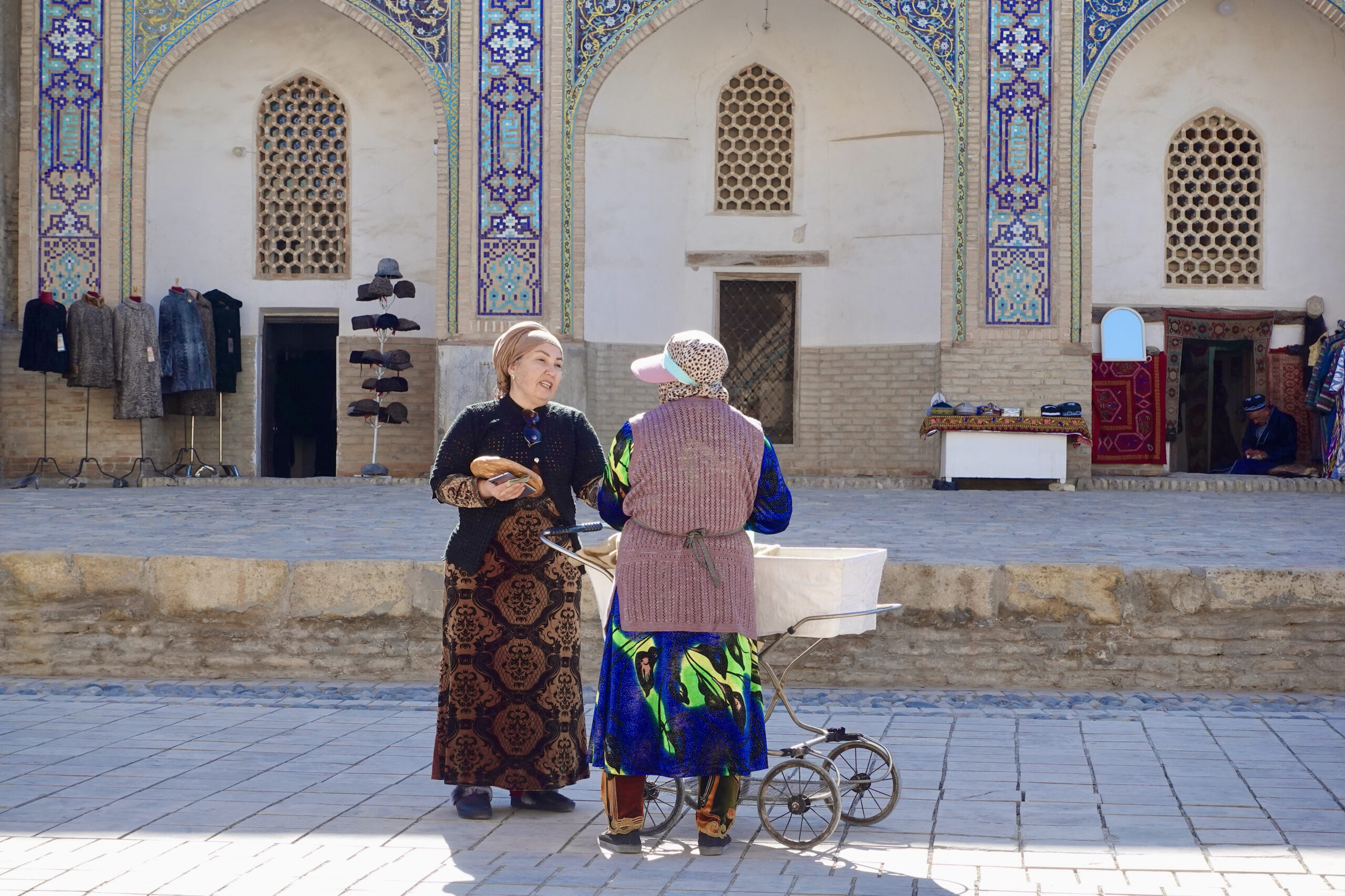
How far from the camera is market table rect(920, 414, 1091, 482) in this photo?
1295 cm

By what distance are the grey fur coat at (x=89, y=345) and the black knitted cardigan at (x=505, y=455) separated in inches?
399

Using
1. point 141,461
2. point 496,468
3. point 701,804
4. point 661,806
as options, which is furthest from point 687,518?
point 141,461

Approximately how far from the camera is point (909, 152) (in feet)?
47.2

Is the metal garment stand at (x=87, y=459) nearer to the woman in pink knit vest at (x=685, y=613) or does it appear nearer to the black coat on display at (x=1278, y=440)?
the black coat on display at (x=1278, y=440)

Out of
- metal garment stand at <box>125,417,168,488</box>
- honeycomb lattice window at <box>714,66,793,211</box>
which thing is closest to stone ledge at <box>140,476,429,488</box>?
metal garment stand at <box>125,417,168,488</box>

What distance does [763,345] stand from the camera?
15.0 metres

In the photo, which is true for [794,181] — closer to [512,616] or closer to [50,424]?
[50,424]

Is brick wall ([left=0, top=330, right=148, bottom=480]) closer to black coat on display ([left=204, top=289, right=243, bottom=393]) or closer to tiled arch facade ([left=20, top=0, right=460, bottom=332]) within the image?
tiled arch facade ([left=20, top=0, right=460, bottom=332])

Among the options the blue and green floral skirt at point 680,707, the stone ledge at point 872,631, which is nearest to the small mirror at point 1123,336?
the stone ledge at point 872,631

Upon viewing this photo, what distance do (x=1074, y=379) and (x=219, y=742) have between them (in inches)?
396

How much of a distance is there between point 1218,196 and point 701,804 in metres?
12.7

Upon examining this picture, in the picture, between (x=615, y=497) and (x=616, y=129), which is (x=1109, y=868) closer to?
(x=615, y=497)

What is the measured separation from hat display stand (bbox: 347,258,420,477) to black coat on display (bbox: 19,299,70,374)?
2.47 m

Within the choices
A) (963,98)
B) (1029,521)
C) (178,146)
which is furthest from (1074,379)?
(178,146)
